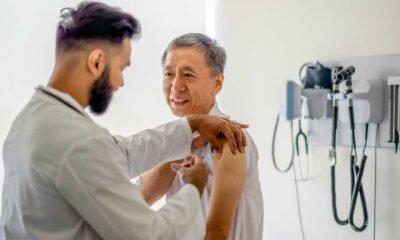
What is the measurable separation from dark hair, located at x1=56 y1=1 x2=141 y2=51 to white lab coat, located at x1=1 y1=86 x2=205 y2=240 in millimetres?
130

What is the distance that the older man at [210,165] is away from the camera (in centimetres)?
120

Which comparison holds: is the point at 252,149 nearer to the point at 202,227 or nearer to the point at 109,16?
the point at 202,227

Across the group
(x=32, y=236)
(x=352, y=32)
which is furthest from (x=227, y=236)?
(x=352, y=32)

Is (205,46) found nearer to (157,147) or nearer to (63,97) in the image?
(157,147)

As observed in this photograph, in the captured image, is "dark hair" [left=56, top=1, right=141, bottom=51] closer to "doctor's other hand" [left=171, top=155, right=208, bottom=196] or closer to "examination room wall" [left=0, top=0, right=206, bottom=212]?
"doctor's other hand" [left=171, top=155, right=208, bottom=196]

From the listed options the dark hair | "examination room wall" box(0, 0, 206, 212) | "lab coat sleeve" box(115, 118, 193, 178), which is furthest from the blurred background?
the dark hair

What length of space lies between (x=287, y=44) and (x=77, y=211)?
1396mm

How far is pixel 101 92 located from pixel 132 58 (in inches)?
41.2

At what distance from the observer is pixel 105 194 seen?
2.97 ft

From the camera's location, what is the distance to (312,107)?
186 cm

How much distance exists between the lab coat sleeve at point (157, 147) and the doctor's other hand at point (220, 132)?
5 cm

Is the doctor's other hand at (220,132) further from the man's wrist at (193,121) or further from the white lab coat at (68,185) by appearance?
the white lab coat at (68,185)

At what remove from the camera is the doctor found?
35.2 inches

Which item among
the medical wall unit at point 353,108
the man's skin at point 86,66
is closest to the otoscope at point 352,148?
the medical wall unit at point 353,108
